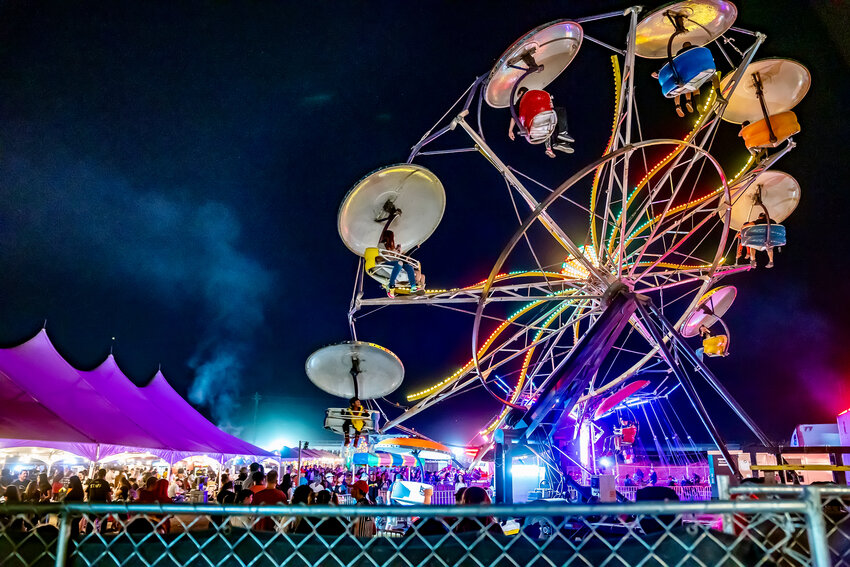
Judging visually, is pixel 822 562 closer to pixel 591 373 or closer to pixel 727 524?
pixel 727 524

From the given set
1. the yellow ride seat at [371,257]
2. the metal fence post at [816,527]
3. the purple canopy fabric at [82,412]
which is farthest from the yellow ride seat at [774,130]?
the purple canopy fabric at [82,412]

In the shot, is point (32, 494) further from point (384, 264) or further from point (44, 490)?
point (384, 264)

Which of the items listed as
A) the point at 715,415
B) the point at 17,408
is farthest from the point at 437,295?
the point at 715,415

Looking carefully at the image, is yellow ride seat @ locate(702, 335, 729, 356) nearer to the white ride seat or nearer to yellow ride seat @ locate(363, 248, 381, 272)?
the white ride seat

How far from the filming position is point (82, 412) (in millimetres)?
11688

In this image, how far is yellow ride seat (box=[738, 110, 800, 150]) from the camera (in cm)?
843

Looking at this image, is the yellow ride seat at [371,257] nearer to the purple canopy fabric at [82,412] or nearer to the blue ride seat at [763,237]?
the blue ride seat at [763,237]

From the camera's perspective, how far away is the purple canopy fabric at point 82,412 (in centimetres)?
1024

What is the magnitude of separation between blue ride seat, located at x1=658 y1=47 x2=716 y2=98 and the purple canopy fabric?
490 inches

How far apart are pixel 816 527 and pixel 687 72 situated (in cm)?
659

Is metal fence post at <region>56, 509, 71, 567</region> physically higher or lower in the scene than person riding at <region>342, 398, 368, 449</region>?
lower

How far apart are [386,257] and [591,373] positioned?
460cm

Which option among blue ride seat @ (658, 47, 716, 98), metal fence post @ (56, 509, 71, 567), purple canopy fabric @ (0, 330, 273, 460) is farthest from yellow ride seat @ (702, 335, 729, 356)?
metal fence post @ (56, 509, 71, 567)

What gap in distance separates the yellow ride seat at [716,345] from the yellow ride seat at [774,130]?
24.1 ft
